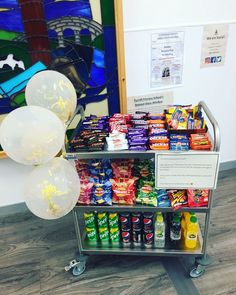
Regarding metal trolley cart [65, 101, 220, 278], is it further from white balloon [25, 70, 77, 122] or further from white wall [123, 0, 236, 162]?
white wall [123, 0, 236, 162]

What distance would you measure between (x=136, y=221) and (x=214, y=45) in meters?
1.37

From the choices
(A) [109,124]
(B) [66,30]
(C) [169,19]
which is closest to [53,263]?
(A) [109,124]

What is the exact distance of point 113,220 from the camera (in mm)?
1632

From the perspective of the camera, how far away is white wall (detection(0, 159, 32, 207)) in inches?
82.0

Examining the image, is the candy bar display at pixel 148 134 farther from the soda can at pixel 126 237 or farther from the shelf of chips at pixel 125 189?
the soda can at pixel 126 237

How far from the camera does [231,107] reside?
7.58 feet

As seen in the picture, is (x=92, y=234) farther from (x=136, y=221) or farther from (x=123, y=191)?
(x=123, y=191)

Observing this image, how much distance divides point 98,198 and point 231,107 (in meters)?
1.44

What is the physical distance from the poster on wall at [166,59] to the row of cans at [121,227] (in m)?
0.97

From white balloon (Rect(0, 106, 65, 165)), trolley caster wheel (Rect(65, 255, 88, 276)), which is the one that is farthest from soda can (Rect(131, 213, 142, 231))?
white balloon (Rect(0, 106, 65, 165))

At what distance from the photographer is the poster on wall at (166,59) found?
74.8 inches

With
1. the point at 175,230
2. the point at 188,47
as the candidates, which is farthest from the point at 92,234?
the point at 188,47

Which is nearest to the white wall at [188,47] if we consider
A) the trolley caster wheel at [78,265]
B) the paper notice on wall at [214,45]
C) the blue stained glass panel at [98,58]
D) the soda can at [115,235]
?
the paper notice on wall at [214,45]

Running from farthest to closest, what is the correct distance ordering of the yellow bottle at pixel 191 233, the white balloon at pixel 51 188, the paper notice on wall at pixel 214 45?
the paper notice on wall at pixel 214 45
the yellow bottle at pixel 191 233
the white balloon at pixel 51 188
